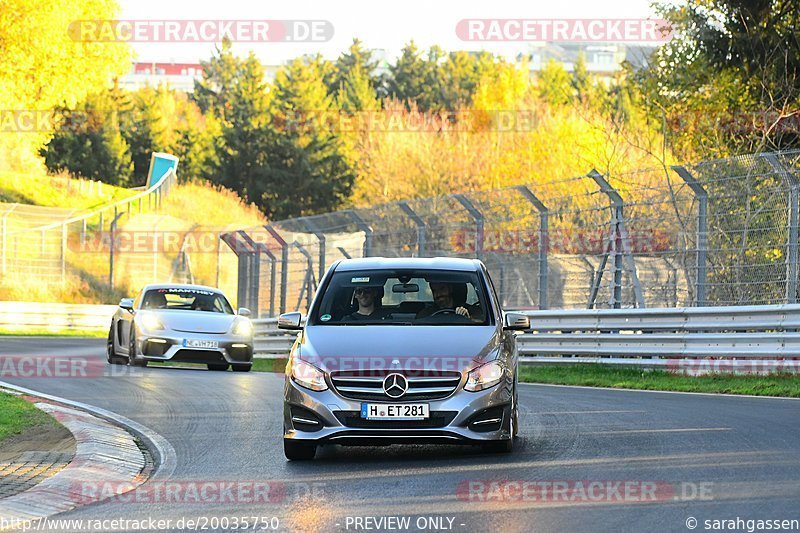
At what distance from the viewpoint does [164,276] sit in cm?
5362

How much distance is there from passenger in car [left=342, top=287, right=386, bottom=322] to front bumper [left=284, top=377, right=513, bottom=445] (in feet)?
3.82

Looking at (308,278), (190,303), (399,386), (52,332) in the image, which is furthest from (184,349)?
(52,332)

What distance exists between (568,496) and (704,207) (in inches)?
437

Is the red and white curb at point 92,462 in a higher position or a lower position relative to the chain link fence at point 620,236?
lower

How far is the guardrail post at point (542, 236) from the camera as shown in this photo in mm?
20906

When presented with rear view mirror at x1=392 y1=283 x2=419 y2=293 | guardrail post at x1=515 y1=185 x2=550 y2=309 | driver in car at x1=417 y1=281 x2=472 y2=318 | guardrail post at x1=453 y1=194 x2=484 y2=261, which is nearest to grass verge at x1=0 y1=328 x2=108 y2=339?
guardrail post at x1=453 y1=194 x2=484 y2=261

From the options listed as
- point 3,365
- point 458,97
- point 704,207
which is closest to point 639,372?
point 704,207

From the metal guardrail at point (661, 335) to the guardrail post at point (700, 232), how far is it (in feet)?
1.27

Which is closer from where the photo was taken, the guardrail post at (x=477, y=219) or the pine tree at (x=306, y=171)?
the guardrail post at (x=477, y=219)

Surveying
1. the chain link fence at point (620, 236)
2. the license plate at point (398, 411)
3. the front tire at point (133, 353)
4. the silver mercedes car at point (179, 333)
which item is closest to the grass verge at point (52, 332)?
the chain link fence at point (620, 236)

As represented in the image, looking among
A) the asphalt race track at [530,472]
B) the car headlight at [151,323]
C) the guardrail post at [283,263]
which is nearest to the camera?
the asphalt race track at [530,472]

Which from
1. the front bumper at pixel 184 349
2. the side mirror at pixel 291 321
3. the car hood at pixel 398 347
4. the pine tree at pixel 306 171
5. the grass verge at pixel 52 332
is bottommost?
the grass verge at pixel 52 332

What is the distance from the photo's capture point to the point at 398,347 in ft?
A: 31.5

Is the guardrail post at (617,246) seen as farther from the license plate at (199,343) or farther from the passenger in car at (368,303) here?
the passenger in car at (368,303)
